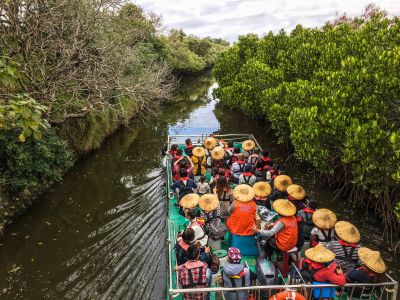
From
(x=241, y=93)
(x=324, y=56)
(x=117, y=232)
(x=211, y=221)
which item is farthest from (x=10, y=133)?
(x=241, y=93)

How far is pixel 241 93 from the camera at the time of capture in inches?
874

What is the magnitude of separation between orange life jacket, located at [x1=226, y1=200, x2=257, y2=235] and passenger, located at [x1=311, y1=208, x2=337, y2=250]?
152 cm

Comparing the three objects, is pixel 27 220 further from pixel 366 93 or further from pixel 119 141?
pixel 366 93

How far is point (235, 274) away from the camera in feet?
20.2

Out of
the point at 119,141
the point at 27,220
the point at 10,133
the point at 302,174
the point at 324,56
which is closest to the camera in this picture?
the point at 10,133

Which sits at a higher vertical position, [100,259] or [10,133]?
[10,133]

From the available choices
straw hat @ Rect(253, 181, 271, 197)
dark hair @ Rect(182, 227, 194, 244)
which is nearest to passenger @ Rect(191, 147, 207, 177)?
straw hat @ Rect(253, 181, 271, 197)

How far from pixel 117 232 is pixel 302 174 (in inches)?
412

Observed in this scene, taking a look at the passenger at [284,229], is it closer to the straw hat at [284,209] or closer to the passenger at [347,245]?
the straw hat at [284,209]

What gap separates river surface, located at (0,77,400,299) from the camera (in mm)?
9039

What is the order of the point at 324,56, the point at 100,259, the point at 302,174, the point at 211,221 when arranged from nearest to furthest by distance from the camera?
the point at 211,221
the point at 100,259
the point at 324,56
the point at 302,174

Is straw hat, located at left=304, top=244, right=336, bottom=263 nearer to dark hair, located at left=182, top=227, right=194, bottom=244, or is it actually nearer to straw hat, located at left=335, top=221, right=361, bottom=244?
straw hat, located at left=335, top=221, right=361, bottom=244

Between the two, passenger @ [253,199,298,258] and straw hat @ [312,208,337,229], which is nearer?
passenger @ [253,199,298,258]

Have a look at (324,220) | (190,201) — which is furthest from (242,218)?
(324,220)
